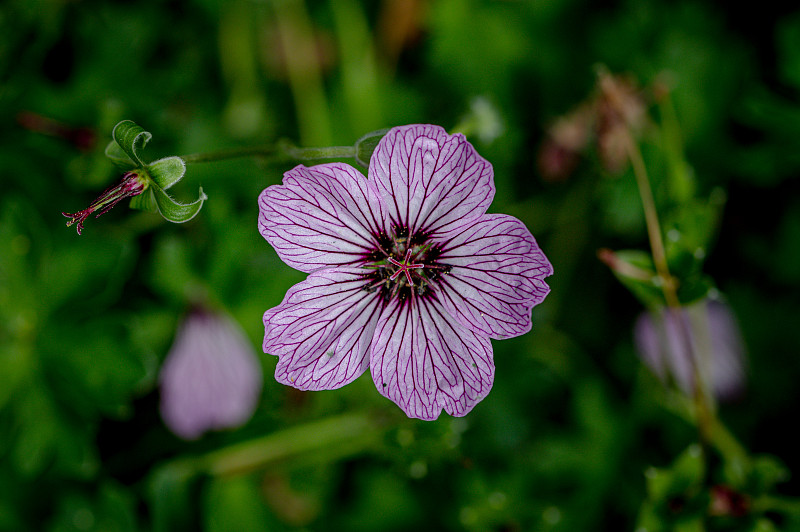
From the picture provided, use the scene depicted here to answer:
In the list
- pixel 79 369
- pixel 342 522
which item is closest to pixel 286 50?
pixel 79 369

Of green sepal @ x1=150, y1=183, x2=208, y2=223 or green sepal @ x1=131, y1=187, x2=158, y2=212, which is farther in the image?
green sepal @ x1=131, y1=187, x2=158, y2=212

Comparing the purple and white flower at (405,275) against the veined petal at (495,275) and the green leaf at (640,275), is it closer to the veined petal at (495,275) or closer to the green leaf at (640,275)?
the veined petal at (495,275)

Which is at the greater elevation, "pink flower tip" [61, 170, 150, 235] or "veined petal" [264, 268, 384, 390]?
"pink flower tip" [61, 170, 150, 235]

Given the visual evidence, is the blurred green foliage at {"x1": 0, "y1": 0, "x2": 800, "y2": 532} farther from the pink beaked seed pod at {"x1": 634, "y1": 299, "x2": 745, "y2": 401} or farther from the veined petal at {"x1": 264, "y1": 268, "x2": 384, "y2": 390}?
the veined petal at {"x1": 264, "y1": 268, "x2": 384, "y2": 390}

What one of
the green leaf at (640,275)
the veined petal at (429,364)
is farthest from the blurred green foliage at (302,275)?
the veined petal at (429,364)

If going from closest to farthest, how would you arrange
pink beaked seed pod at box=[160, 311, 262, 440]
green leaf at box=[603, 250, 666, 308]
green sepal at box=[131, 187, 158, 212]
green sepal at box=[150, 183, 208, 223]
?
green sepal at box=[150, 183, 208, 223] → green sepal at box=[131, 187, 158, 212] → green leaf at box=[603, 250, 666, 308] → pink beaked seed pod at box=[160, 311, 262, 440]

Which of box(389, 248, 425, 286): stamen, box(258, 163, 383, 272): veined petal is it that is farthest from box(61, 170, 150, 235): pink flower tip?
box(389, 248, 425, 286): stamen

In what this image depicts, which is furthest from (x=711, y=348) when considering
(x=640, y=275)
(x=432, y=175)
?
(x=432, y=175)
